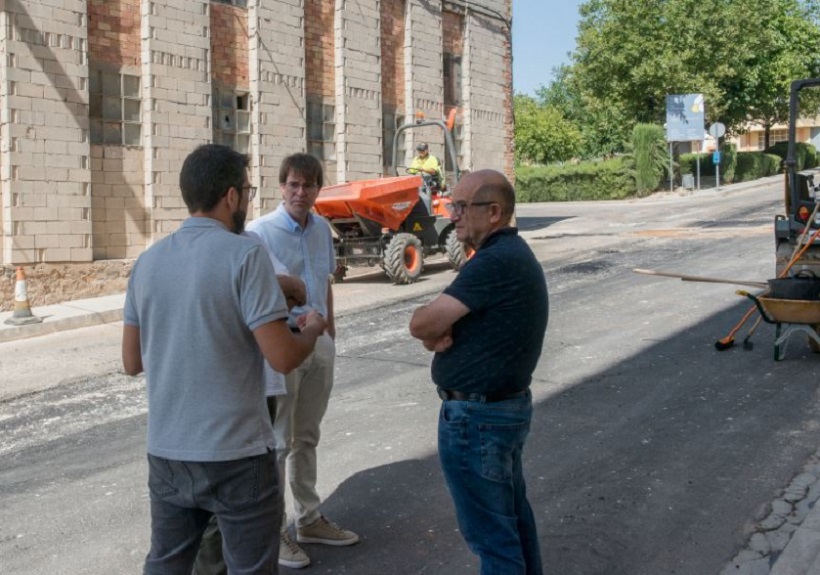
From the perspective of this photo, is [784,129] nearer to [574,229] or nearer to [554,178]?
[554,178]

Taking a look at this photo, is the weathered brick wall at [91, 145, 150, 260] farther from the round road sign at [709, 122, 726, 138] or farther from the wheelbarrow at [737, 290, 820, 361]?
the round road sign at [709, 122, 726, 138]

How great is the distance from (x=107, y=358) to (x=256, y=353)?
768 cm

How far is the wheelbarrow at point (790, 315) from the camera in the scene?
843cm

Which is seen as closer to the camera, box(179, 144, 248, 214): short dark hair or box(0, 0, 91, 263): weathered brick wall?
box(179, 144, 248, 214): short dark hair

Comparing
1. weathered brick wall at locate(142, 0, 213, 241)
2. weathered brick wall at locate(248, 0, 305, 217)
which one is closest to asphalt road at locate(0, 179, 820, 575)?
weathered brick wall at locate(142, 0, 213, 241)

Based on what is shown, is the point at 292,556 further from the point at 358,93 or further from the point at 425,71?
the point at 425,71

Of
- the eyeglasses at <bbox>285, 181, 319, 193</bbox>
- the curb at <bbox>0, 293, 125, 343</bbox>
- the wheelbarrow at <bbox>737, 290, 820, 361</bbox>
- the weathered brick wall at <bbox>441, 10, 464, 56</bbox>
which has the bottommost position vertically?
the curb at <bbox>0, 293, 125, 343</bbox>

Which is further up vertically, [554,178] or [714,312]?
[554,178]

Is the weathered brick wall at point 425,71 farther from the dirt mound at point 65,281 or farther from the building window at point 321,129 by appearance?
the dirt mound at point 65,281

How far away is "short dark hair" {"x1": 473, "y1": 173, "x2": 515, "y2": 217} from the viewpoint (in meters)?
3.37

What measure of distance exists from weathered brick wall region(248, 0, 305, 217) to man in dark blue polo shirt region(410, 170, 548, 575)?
14410 millimetres

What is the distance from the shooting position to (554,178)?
139 feet

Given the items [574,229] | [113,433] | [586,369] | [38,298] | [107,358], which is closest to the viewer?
[113,433]

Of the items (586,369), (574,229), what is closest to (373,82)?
(574,229)
